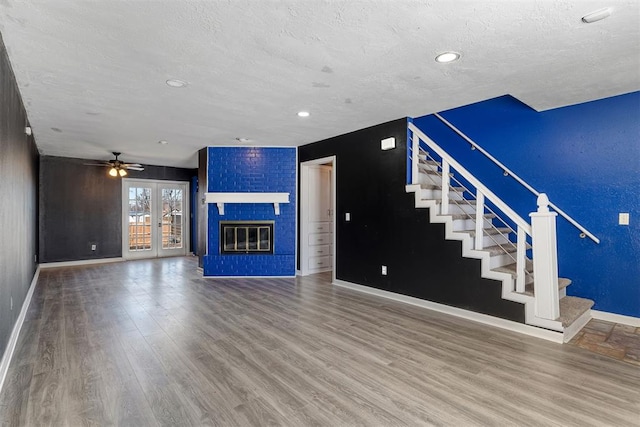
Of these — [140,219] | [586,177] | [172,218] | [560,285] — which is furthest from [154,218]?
[586,177]

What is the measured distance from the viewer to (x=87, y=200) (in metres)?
7.68

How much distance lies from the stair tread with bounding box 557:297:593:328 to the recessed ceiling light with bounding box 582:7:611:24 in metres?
2.51

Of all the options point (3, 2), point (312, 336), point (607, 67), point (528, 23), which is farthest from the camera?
point (312, 336)

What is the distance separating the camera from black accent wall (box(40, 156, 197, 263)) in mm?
7191

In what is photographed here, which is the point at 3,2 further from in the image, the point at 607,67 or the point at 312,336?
the point at 607,67

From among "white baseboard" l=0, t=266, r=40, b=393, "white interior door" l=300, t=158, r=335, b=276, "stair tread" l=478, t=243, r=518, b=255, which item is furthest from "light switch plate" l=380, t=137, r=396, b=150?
"white baseboard" l=0, t=266, r=40, b=393

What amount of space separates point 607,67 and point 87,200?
9.40m

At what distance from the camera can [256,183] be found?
6.20 metres

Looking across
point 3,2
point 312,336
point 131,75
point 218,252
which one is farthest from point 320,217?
point 3,2

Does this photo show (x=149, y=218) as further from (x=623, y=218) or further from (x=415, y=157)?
(x=623, y=218)

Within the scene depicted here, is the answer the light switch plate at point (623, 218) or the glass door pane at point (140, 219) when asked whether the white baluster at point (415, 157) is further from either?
the glass door pane at point (140, 219)

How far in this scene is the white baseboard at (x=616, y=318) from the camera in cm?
349

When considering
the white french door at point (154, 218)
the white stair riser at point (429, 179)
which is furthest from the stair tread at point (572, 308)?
the white french door at point (154, 218)

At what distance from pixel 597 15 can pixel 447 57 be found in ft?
3.05
